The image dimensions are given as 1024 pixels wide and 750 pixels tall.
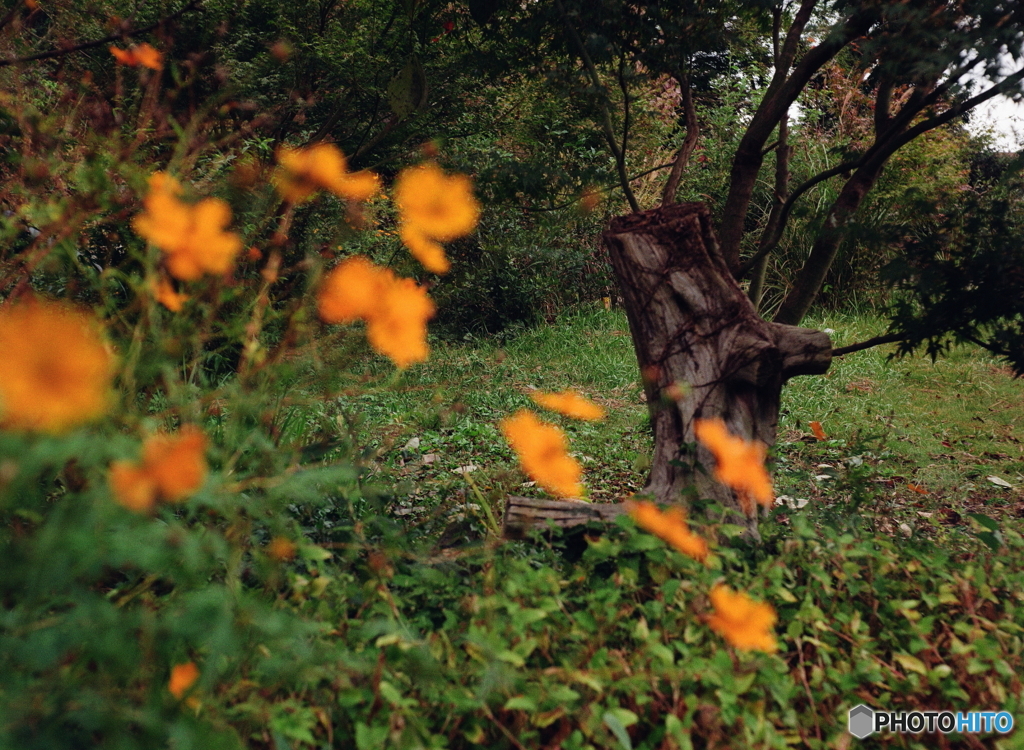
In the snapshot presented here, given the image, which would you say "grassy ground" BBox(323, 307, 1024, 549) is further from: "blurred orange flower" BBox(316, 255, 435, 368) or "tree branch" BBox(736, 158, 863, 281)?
"tree branch" BBox(736, 158, 863, 281)

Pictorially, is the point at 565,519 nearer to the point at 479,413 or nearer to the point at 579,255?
the point at 479,413

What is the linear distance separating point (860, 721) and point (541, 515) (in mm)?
777

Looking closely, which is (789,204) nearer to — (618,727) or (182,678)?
(618,727)

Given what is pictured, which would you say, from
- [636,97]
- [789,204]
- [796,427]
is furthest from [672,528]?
[796,427]

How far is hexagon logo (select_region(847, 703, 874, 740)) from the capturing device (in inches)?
51.7

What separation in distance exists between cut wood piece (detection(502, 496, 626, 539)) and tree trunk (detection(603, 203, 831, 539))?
31 cm

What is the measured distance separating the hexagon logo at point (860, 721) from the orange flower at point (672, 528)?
359mm

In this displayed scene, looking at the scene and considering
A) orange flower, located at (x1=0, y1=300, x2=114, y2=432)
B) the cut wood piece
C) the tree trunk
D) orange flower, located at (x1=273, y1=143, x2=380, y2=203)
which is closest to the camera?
orange flower, located at (x1=0, y1=300, x2=114, y2=432)

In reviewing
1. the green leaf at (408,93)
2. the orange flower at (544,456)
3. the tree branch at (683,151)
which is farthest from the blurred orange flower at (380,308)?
the tree branch at (683,151)

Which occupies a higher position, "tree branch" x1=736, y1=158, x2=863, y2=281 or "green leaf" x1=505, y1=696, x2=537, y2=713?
"tree branch" x1=736, y1=158, x2=863, y2=281

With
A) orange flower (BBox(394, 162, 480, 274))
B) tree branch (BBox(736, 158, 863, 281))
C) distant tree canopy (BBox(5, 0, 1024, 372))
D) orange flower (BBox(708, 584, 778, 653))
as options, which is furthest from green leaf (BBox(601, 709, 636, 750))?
tree branch (BBox(736, 158, 863, 281))

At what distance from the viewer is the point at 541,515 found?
1.81m

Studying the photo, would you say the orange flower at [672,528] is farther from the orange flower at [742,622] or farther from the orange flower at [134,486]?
the orange flower at [134,486]

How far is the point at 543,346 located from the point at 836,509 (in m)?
3.72
